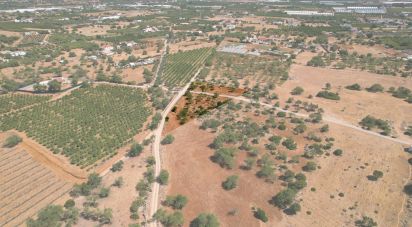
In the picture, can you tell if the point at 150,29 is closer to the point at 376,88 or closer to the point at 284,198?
the point at 376,88

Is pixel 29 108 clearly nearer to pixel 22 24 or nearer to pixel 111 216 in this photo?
pixel 111 216

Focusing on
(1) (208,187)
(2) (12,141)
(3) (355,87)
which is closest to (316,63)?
(3) (355,87)

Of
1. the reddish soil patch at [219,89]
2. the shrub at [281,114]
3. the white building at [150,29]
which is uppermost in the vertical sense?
the white building at [150,29]

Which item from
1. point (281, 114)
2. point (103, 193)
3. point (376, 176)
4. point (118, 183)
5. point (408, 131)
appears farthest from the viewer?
point (281, 114)

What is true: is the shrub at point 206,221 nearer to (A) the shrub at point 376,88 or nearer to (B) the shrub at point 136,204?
(B) the shrub at point 136,204

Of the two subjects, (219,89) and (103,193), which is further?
(219,89)

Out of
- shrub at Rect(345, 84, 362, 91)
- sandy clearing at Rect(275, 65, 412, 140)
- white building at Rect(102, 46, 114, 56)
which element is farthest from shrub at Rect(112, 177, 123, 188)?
white building at Rect(102, 46, 114, 56)

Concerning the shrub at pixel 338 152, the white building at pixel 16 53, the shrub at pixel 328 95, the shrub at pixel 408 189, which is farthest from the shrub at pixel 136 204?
the white building at pixel 16 53

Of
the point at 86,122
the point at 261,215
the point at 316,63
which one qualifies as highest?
the point at 316,63

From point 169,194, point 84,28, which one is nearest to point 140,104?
point 169,194
